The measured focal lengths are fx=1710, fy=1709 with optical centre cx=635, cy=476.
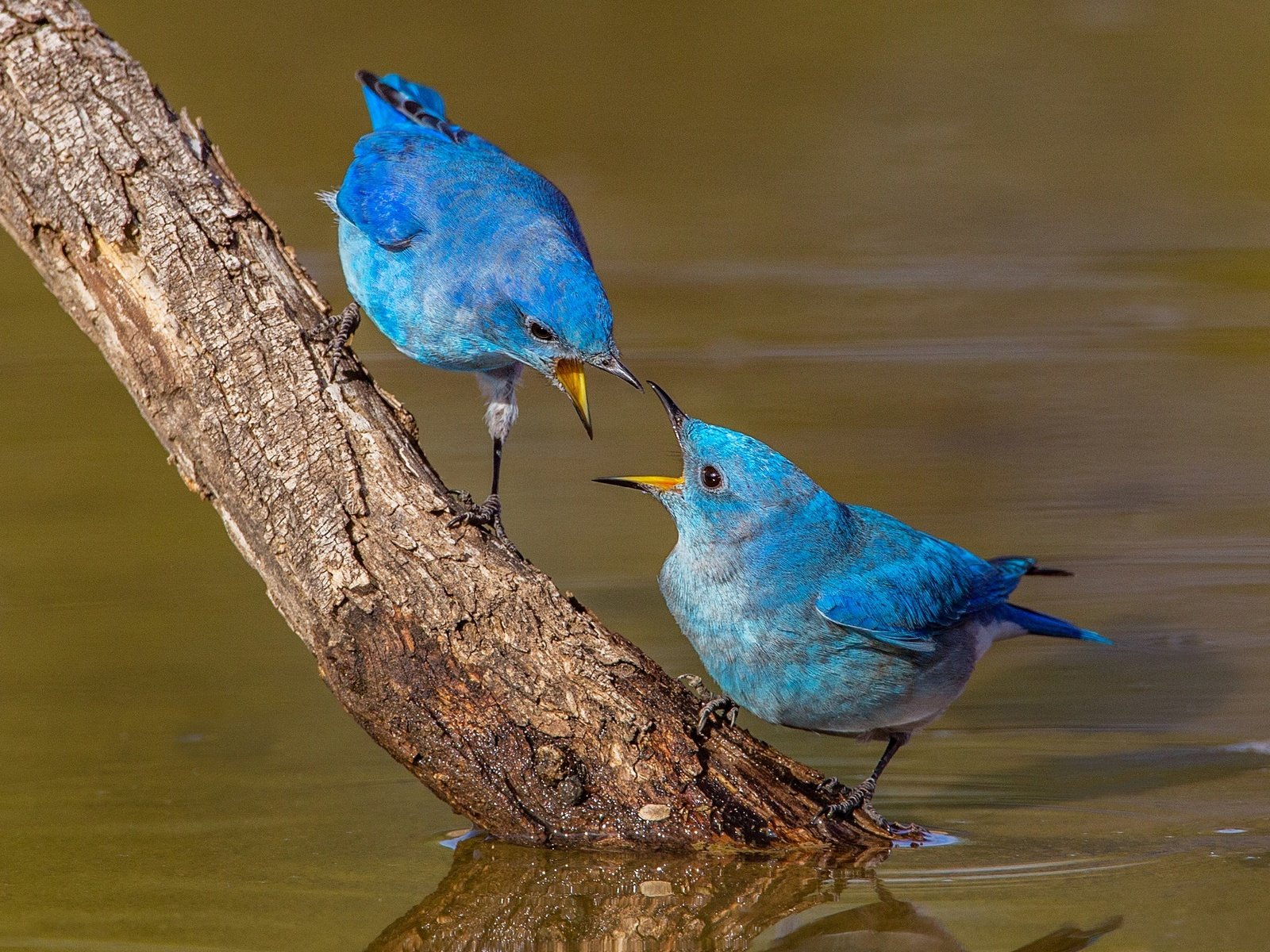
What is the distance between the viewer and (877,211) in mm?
12500

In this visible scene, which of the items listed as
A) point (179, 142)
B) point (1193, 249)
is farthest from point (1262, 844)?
point (1193, 249)

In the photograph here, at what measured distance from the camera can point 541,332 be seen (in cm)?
524

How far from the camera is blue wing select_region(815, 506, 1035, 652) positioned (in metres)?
4.80

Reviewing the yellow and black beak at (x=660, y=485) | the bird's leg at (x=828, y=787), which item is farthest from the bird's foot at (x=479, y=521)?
the bird's leg at (x=828, y=787)

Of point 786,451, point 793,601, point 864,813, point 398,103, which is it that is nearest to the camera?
point 793,601

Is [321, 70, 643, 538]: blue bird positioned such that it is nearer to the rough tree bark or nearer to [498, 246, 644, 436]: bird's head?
[498, 246, 644, 436]: bird's head

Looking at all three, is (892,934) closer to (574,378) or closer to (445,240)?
(574,378)

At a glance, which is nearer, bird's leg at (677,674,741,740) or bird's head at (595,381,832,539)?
bird's leg at (677,674,741,740)

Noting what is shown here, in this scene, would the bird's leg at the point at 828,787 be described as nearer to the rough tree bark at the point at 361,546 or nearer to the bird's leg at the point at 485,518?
the rough tree bark at the point at 361,546

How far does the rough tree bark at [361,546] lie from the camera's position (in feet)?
14.7

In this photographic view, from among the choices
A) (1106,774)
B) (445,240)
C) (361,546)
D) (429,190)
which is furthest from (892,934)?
(429,190)

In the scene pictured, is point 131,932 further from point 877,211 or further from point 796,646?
point 877,211

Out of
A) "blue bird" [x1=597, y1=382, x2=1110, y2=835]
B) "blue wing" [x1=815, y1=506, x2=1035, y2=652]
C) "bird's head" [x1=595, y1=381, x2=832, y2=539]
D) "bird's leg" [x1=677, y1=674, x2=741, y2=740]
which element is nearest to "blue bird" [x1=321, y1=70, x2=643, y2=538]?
"bird's head" [x1=595, y1=381, x2=832, y2=539]

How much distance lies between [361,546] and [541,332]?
39.0 inches
